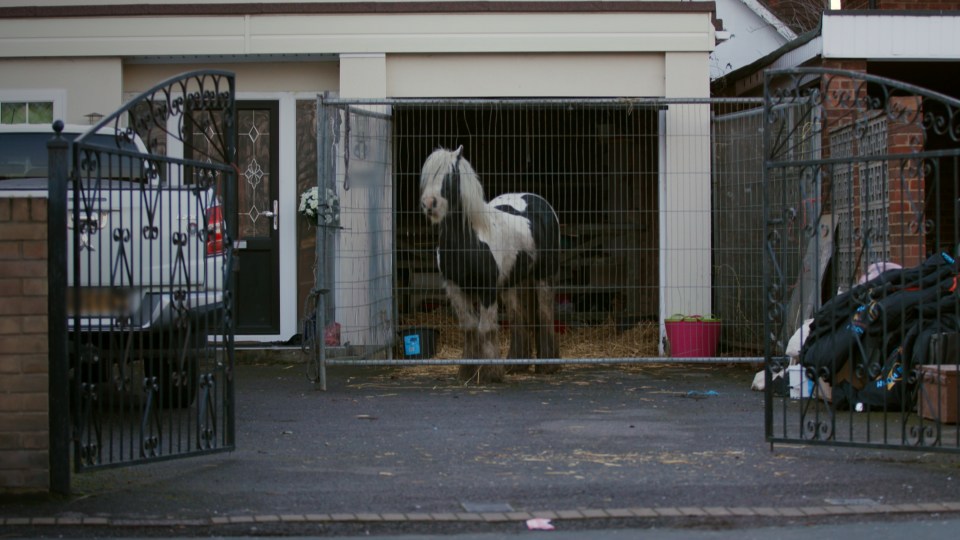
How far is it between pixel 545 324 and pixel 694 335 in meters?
1.40

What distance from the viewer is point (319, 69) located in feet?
41.8

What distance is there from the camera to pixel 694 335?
37.3 ft

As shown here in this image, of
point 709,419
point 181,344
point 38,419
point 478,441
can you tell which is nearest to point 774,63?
point 709,419

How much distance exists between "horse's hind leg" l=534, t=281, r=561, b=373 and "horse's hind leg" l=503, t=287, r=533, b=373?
0.27ft

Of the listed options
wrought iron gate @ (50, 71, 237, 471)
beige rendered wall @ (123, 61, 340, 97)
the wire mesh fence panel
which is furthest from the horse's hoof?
wrought iron gate @ (50, 71, 237, 471)

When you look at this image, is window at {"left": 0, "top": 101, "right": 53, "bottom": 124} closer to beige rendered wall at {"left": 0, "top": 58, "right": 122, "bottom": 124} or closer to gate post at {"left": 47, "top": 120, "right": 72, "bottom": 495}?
beige rendered wall at {"left": 0, "top": 58, "right": 122, "bottom": 124}

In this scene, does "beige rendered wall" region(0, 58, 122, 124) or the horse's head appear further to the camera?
"beige rendered wall" region(0, 58, 122, 124)

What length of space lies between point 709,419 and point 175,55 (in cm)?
660

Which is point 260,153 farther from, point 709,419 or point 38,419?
point 38,419

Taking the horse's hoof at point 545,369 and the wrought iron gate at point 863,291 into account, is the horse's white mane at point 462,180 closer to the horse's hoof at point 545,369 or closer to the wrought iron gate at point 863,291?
the horse's hoof at point 545,369

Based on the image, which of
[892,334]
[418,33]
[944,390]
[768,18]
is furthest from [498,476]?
[768,18]

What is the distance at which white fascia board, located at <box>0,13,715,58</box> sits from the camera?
40.5 ft

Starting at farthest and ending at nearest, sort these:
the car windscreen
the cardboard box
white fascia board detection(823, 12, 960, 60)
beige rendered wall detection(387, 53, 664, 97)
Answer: beige rendered wall detection(387, 53, 664, 97), white fascia board detection(823, 12, 960, 60), the car windscreen, the cardboard box

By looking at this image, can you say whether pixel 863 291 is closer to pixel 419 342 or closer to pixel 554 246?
pixel 554 246
